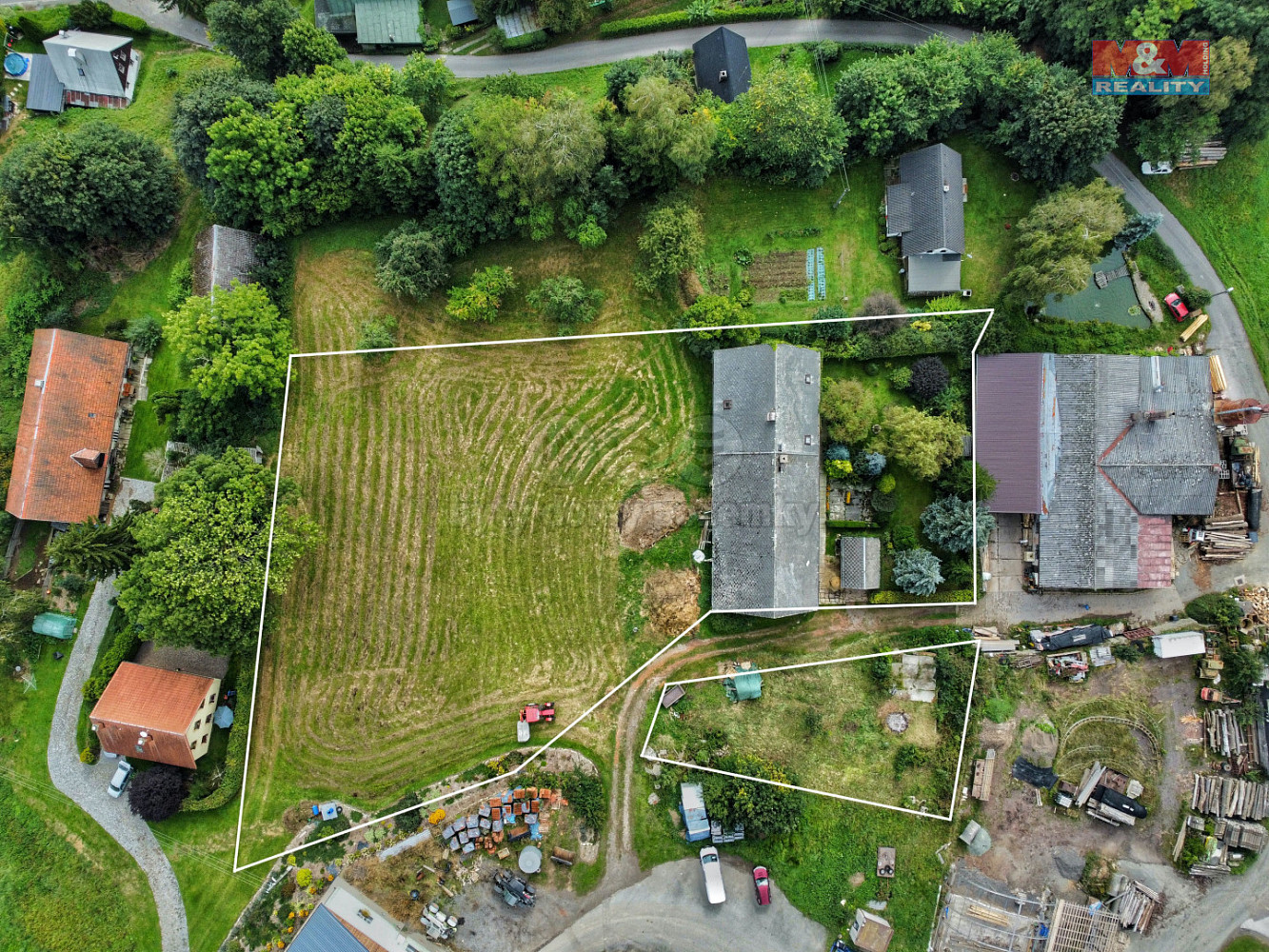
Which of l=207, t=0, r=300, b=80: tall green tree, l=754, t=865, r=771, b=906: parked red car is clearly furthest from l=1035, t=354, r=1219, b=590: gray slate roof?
l=207, t=0, r=300, b=80: tall green tree

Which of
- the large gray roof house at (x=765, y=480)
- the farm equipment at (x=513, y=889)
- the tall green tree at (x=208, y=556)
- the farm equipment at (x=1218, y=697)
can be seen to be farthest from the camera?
the farm equipment at (x=513, y=889)

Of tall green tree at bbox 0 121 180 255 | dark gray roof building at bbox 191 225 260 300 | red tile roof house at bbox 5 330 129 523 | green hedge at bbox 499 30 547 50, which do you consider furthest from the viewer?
green hedge at bbox 499 30 547 50

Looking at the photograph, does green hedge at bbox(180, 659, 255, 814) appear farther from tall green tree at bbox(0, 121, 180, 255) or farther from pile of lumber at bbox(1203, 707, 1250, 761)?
pile of lumber at bbox(1203, 707, 1250, 761)

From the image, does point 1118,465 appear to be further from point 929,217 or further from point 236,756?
point 236,756

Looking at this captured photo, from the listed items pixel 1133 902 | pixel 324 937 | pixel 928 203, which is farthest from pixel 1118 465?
pixel 324 937

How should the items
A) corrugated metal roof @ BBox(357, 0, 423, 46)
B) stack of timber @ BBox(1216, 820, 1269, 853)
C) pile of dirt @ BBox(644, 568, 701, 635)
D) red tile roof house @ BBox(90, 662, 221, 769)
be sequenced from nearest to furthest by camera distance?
1. stack of timber @ BBox(1216, 820, 1269, 853)
2. red tile roof house @ BBox(90, 662, 221, 769)
3. pile of dirt @ BBox(644, 568, 701, 635)
4. corrugated metal roof @ BBox(357, 0, 423, 46)

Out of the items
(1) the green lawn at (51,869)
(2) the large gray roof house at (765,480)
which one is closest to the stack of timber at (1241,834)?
(2) the large gray roof house at (765,480)

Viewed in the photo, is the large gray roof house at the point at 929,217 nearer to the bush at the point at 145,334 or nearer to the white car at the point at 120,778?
A: the bush at the point at 145,334
